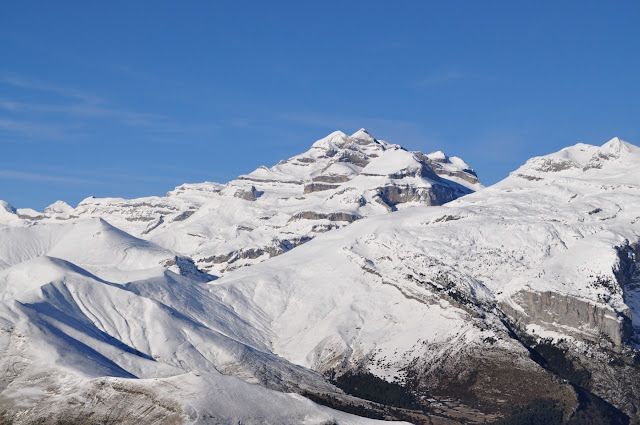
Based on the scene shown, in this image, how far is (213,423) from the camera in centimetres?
19462

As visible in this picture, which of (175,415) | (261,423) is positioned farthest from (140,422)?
(261,423)

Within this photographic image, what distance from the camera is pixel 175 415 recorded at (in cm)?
19700

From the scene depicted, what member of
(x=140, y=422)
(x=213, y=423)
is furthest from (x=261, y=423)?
(x=140, y=422)

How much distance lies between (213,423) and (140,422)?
583 inches

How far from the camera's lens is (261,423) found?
199m

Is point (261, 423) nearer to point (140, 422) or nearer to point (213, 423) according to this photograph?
point (213, 423)

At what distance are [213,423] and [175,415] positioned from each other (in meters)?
7.68

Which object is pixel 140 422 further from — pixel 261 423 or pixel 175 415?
pixel 261 423

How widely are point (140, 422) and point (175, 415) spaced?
7.39m

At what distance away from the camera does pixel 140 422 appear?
199250 mm
